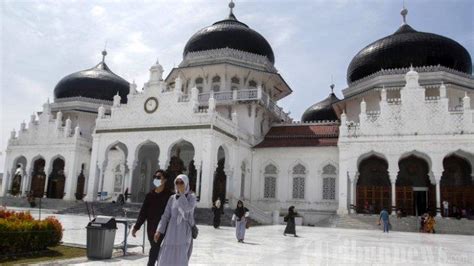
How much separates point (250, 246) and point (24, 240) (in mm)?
5739

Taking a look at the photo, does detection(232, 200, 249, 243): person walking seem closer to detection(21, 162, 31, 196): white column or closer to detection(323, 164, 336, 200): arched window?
detection(323, 164, 336, 200): arched window

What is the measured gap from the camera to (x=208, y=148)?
2300cm

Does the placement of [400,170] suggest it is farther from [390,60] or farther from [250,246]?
[250,246]

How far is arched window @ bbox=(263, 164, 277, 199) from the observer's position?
28172 mm

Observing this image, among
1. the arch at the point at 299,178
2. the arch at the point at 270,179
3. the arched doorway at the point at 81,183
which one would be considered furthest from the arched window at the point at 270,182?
the arched doorway at the point at 81,183

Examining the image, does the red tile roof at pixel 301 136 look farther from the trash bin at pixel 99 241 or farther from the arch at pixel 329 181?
the trash bin at pixel 99 241

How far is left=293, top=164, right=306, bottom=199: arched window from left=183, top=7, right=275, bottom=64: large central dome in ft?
32.9

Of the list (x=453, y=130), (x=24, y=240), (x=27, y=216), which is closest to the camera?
(x=24, y=240)

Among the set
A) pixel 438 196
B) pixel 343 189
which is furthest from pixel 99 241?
pixel 438 196

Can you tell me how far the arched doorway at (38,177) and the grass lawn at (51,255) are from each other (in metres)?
26.8

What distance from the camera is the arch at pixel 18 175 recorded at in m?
33.2

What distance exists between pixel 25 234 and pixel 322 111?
3231 centimetres

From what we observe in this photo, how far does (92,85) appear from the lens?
1422 inches

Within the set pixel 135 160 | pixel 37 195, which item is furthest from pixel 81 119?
pixel 135 160
